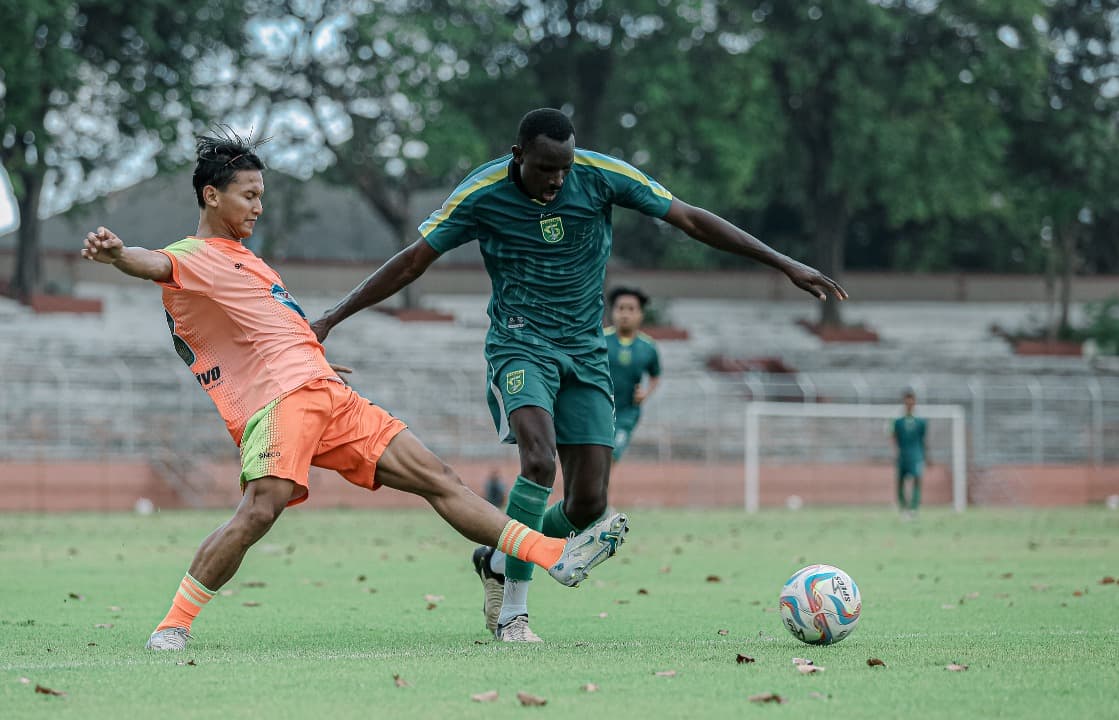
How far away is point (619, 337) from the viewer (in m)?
16.9

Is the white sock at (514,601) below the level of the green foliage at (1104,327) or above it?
below

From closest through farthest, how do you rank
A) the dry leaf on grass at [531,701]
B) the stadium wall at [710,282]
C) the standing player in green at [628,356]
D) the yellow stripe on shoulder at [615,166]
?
the dry leaf on grass at [531,701], the yellow stripe on shoulder at [615,166], the standing player in green at [628,356], the stadium wall at [710,282]

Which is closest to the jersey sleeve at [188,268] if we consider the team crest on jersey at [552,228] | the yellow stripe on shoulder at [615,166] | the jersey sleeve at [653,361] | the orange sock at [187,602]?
the orange sock at [187,602]

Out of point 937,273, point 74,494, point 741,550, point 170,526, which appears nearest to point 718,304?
point 937,273

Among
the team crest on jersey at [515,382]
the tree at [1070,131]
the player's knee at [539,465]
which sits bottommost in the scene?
the player's knee at [539,465]

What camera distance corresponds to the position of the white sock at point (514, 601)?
7.44 metres

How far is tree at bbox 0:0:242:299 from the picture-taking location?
3684 cm

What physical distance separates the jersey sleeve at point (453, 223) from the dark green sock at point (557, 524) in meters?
1.44

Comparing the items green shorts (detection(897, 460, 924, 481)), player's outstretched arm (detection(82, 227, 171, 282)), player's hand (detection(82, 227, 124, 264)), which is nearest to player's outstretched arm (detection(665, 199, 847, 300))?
player's outstretched arm (detection(82, 227, 171, 282))

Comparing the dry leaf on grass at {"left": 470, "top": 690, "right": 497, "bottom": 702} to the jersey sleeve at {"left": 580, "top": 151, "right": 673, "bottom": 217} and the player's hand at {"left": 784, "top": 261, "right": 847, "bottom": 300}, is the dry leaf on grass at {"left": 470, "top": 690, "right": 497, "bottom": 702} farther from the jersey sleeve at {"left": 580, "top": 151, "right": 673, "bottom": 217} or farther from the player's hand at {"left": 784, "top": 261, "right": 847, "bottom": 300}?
the jersey sleeve at {"left": 580, "top": 151, "right": 673, "bottom": 217}

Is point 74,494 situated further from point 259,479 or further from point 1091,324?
point 1091,324

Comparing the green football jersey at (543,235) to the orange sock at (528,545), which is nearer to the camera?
the orange sock at (528,545)

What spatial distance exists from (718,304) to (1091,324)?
11239mm

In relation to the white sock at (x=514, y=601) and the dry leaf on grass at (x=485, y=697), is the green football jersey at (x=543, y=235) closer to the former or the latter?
the white sock at (x=514, y=601)
